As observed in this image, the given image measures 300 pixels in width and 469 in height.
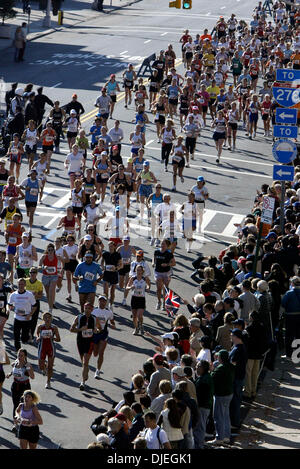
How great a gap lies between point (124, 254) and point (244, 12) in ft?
174

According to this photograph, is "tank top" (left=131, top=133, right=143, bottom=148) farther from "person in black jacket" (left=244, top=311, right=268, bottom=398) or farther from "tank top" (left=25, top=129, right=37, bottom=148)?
"person in black jacket" (left=244, top=311, right=268, bottom=398)

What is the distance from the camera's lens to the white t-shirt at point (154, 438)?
556 inches

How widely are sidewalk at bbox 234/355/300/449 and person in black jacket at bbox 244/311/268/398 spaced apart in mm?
553

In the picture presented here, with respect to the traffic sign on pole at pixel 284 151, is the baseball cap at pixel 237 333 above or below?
below

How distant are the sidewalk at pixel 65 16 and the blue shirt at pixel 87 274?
112ft

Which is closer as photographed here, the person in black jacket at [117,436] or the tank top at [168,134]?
the person in black jacket at [117,436]

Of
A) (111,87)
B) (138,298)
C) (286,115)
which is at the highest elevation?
(286,115)

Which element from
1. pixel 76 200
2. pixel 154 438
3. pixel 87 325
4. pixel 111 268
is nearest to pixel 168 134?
pixel 76 200

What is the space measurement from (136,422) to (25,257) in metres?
8.61

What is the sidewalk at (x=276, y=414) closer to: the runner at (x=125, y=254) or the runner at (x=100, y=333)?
the runner at (x=100, y=333)

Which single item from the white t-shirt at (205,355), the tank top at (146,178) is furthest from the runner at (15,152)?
the white t-shirt at (205,355)

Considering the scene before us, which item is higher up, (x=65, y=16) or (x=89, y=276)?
(x=89, y=276)

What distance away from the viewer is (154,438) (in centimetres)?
1418

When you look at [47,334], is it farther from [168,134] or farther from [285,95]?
[168,134]
